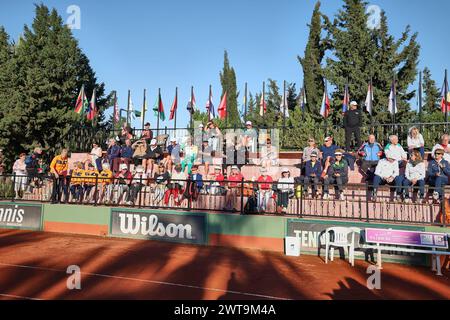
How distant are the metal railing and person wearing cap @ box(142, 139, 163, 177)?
2.09 metres

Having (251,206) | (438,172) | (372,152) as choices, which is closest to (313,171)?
(251,206)

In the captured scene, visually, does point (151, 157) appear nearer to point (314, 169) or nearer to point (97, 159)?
point (97, 159)

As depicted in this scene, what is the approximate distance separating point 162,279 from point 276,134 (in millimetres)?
13850

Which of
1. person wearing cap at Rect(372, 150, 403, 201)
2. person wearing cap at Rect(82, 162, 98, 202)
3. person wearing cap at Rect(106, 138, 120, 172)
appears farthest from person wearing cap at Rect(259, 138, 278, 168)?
person wearing cap at Rect(106, 138, 120, 172)

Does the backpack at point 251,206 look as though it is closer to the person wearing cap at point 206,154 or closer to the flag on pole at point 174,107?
the person wearing cap at point 206,154

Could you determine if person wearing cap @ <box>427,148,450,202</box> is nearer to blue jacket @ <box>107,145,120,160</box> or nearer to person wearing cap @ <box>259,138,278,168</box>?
person wearing cap @ <box>259,138,278,168</box>

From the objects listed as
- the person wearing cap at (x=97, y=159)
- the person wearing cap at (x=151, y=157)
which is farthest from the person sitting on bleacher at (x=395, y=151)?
the person wearing cap at (x=97, y=159)

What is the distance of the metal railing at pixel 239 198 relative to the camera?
9.70m

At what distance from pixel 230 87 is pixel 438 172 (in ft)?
131

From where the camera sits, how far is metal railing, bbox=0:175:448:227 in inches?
382

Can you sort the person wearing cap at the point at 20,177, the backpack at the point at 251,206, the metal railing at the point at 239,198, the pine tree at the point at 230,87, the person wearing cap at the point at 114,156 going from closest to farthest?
the metal railing at the point at 239,198, the backpack at the point at 251,206, the person wearing cap at the point at 20,177, the person wearing cap at the point at 114,156, the pine tree at the point at 230,87

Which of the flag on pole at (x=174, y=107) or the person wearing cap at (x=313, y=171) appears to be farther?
the flag on pole at (x=174, y=107)
